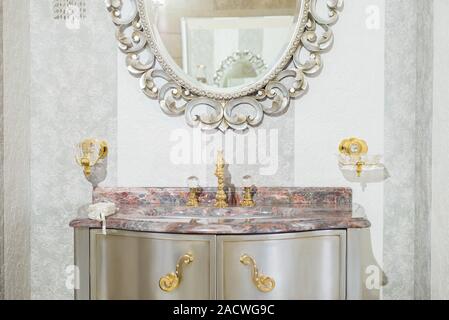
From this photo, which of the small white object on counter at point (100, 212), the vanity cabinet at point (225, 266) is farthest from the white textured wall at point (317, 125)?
the vanity cabinet at point (225, 266)

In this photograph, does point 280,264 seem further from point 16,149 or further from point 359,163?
point 16,149

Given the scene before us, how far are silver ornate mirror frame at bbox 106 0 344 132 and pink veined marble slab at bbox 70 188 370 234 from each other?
0.34 metres

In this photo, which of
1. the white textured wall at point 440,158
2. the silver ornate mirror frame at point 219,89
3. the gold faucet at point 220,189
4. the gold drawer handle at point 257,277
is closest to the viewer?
the gold drawer handle at point 257,277

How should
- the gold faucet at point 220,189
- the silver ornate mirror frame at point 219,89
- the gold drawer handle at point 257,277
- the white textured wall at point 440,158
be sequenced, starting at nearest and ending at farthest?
the gold drawer handle at point 257,277, the white textured wall at point 440,158, the gold faucet at point 220,189, the silver ornate mirror frame at point 219,89

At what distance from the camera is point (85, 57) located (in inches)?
81.9

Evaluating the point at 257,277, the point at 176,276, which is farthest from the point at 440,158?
the point at 176,276

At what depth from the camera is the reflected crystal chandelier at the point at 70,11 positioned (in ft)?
Answer: 6.79

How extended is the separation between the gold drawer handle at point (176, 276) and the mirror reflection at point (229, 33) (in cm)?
84

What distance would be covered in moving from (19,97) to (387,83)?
5.27 ft

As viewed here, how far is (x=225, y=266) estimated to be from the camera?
1528 mm

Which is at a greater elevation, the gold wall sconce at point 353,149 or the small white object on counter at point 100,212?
the gold wall sconce at point 353,149

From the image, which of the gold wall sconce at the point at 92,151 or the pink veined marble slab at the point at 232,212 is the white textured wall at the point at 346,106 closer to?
the pink veined marble slab at the point at 232,212
